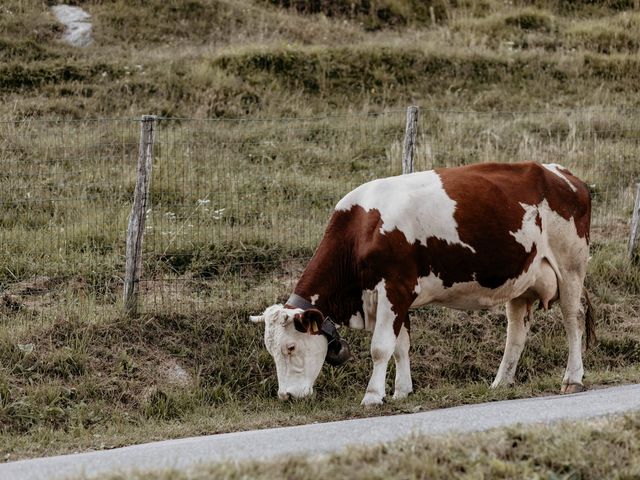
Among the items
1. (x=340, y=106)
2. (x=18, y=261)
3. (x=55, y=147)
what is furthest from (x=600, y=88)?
(x=18, y=261)

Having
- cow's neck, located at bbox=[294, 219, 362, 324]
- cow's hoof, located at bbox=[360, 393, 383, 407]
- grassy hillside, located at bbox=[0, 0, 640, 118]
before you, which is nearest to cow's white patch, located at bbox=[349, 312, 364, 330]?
cow's neck, located at bbox=[294, 219, 362, 324]

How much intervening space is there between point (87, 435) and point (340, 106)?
35.0ft

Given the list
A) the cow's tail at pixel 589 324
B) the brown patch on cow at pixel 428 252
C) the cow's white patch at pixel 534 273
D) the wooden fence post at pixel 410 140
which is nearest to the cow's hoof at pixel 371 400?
the brown patch on cow at pixel 428 252

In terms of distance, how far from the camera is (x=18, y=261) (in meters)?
11.0

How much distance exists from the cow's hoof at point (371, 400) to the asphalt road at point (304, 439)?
76 centimetres

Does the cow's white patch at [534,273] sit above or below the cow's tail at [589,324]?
above

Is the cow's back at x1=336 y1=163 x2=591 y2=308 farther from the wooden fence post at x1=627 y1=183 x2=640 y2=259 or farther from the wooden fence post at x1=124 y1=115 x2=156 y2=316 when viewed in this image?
the wooden fence post at x1=627 y1=183 x2=640 y2=259

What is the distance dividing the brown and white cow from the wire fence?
1.84 meters

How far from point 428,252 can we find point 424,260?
81 millimetres

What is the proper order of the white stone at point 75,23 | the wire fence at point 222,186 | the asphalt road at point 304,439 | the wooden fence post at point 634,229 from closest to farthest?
the asphalt road at point 304,439 < the wire fence at point 222,186 < the wooden fence post at point 634,229 < the white stone at point 75,23

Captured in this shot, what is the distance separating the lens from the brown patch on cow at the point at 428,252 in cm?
906

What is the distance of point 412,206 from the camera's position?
9.23m

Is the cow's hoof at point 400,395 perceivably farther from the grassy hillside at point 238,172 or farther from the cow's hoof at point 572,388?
the cow's hoof at point 572,388

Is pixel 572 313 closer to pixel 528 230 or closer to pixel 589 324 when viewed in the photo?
pixel 589 324
